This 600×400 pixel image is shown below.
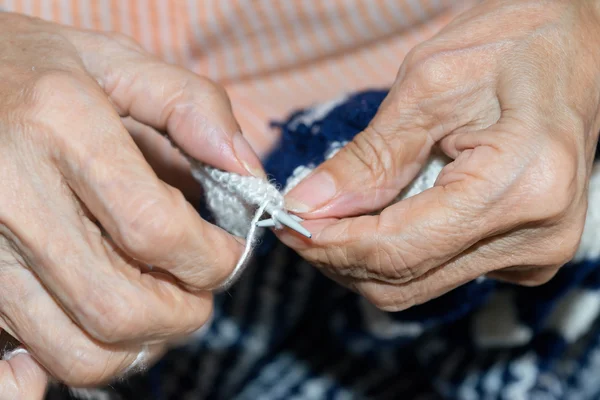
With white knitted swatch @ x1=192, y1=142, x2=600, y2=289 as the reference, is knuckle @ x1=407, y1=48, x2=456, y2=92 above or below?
above

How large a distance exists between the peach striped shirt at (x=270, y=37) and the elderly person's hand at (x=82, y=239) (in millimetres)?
255

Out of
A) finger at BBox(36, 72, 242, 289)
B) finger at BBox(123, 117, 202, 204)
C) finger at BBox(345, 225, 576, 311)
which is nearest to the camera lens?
finger at BBox(36, 72, 242, 289)

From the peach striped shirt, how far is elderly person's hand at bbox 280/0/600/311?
8.4 inches

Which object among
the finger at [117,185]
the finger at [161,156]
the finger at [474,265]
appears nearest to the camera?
the finger at [117,185]

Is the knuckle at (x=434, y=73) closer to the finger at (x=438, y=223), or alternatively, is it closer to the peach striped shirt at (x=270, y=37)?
A: the finger at (x=438, y=223)

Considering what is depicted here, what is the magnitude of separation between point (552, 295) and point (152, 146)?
1.77 ft

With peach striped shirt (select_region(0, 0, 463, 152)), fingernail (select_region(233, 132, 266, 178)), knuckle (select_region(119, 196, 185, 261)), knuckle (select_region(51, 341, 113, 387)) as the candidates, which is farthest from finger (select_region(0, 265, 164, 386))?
peach striped shirt (select_region(0, 0, 463, 152))

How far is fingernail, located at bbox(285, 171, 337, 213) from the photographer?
2.19 feet

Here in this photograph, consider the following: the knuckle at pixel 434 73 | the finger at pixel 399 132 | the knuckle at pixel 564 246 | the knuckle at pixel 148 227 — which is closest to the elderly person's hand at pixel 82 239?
the knuckle at pixel 148 227

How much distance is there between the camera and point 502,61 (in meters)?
0.66

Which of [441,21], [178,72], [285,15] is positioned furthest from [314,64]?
[178,72]

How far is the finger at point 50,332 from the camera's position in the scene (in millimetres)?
593

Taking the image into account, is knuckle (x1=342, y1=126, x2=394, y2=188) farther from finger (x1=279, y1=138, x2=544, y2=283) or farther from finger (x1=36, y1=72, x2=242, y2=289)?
finger (x1=36, y1=72, x2=242, y2=289)

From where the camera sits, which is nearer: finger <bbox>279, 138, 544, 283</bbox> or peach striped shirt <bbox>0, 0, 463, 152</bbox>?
finger <bbox>279, 138, 544, 283</bbox>
